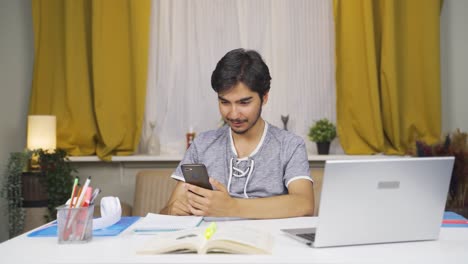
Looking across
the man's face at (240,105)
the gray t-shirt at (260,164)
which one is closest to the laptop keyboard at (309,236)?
the gray t-shirt at (260,164)

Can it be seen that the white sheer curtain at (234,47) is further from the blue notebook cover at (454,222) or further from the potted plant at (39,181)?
the blue notebook cover at (454,222)

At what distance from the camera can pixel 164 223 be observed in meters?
1.81

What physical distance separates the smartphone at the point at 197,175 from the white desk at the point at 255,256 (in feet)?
0.95

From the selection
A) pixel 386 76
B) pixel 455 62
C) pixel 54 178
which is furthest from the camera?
pixel 455 62

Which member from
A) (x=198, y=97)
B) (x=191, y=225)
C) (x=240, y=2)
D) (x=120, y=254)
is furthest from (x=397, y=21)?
(x=120, y=254)

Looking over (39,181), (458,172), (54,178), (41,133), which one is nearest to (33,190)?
(39,181)

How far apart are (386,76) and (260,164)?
5.15ft

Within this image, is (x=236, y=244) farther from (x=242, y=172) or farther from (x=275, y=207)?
(x=242, y=172)

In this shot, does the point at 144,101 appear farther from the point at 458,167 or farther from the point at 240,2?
the point at 458,167

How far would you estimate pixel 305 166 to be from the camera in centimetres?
228

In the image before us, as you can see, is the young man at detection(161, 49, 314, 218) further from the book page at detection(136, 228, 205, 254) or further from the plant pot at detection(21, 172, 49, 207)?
the plant pot at detection(21, 172, 49, 207)

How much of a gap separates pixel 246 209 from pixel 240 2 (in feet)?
6.98

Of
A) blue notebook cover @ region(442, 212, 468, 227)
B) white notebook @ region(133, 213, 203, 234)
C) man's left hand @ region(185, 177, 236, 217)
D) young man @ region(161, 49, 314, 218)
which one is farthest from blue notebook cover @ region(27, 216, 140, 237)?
blue notebook cover @ region(442, 212, 468, 227)

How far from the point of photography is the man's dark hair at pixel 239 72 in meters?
2.23
